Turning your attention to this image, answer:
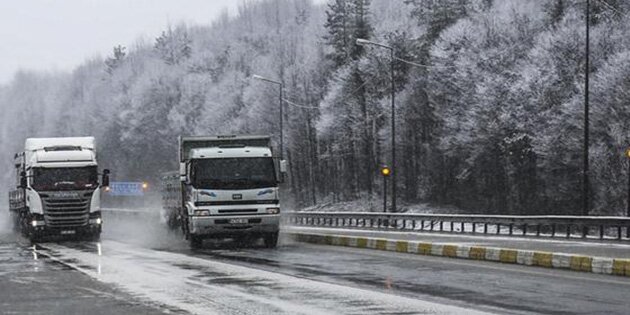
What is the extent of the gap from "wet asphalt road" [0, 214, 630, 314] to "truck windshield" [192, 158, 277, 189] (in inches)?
116

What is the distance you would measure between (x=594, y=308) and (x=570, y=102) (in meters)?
46.8

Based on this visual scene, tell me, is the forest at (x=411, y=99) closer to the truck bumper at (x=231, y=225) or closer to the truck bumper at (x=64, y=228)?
the truck bumper at (x=231, y=225)

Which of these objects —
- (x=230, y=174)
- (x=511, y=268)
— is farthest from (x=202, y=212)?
(x=511, y=268)

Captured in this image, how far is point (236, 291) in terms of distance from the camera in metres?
15.2

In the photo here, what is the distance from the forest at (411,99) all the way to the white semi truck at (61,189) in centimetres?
1697

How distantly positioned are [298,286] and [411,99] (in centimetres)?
6400

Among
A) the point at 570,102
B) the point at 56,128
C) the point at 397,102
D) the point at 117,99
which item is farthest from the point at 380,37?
the point at 56,128

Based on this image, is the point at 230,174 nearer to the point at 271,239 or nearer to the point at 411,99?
the point at 271,239

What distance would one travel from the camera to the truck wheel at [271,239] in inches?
1115

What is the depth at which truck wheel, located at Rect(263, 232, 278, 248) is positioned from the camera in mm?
28330

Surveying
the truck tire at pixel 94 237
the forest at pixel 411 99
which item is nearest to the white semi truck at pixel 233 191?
the truck tire at pixel 94 237

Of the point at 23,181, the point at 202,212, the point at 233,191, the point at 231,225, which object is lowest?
the point at 231,225

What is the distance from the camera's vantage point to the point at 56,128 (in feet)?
515

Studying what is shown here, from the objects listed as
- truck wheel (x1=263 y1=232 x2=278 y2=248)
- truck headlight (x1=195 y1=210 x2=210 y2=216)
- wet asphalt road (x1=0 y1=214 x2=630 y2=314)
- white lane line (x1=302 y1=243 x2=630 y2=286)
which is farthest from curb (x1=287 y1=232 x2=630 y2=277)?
truck headlight (x1=195 y1=210 x2=210 y2=216)
